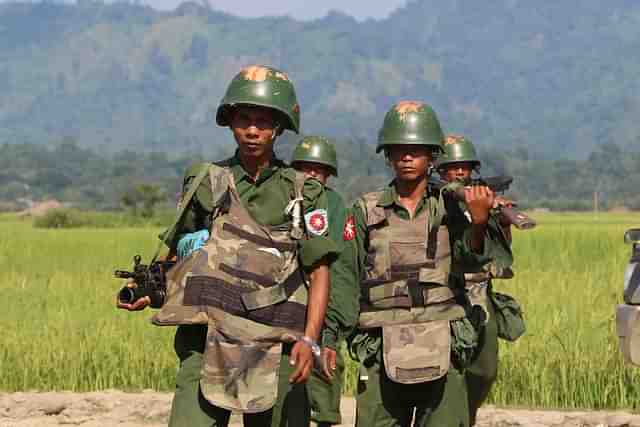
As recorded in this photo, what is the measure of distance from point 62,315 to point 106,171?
159975 mm

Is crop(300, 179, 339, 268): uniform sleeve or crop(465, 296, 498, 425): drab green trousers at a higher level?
crop(300, 179, 339, 268): uniform sleeve

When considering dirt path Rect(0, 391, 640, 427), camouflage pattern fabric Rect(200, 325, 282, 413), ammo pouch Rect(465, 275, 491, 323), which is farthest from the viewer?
dirt path Rect(0, 391, 640, 427)

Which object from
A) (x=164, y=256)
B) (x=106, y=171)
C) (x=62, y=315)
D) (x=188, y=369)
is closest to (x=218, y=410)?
(x=188, y=369)

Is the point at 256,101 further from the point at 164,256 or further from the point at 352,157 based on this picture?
the point at 352,157

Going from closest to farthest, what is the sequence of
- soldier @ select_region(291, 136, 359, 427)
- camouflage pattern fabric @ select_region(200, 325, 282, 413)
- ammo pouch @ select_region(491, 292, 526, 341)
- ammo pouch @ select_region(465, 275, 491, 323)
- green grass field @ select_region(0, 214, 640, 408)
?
camouflage pattern fabric @ select_region(200, 325, 282, 413), soldier @ select_region(291, 136, 359, 427), ammo pouch @ select_region(465, 275, 491, 323), ammo pouch @ select_region(491, 292, 526, 341), green grass field @ select_region(0, 214, 640, 408)

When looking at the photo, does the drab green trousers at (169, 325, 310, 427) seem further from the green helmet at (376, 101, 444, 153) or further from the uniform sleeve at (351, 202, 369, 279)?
the green helmet at (376, 101, 444, 153)

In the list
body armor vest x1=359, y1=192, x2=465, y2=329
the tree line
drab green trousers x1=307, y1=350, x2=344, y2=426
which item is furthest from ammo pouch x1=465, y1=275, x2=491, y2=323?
the tree line

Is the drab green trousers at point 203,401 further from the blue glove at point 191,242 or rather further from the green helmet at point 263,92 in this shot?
the green helmet at point 263,92

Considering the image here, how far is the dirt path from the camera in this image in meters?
6.89

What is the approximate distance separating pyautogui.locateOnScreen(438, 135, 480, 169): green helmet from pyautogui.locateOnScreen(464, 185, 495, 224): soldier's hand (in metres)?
1.82

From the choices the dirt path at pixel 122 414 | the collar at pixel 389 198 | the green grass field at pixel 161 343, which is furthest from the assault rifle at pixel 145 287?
the green grass field at pixel 161 343

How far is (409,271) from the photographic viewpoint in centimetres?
435

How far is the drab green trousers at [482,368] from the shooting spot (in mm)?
5023

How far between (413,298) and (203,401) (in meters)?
1.00
